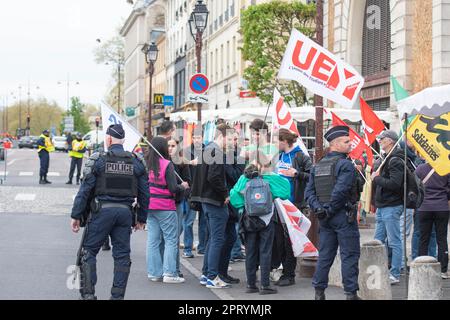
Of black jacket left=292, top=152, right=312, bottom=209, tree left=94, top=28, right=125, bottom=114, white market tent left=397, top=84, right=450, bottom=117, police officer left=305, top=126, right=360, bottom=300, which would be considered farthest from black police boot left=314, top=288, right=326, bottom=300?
tree left=94, top=28, right=125, bottom=114

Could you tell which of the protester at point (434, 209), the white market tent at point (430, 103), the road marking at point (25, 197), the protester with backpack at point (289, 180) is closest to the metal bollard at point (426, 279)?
the protester with backpack at point (289, 180)

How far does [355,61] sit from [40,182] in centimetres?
1152

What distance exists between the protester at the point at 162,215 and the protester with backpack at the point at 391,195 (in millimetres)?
2490

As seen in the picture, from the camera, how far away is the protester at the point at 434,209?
12656mm

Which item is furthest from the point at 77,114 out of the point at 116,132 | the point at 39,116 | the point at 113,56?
the point at 116,132

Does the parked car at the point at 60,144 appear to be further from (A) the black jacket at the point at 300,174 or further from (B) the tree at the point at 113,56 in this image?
(A) the black jacket at the point at 300,174

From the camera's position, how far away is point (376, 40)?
30281 mm

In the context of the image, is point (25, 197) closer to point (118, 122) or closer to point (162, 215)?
point (118, 122)

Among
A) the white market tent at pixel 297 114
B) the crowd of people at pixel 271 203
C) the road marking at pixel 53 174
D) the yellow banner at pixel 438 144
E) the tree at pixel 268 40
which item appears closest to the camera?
the crowd of people at pixel 271 203

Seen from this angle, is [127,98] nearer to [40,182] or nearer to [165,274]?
[40,182]
